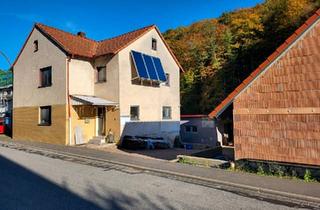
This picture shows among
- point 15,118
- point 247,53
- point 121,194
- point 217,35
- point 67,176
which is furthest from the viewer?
point 217,35

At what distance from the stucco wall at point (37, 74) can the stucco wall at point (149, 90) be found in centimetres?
418

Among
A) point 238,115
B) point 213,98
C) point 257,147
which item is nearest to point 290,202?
point 257,147

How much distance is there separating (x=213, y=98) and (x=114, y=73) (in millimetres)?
22711

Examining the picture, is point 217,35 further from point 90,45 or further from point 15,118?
point 15,118

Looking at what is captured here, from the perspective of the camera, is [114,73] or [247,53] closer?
[114,73]

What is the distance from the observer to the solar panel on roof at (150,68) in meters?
22.3

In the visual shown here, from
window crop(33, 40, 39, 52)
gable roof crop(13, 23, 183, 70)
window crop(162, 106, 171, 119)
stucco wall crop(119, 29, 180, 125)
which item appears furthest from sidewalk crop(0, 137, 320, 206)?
window crop(33, 40, 39, 52)

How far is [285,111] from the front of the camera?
1052cm

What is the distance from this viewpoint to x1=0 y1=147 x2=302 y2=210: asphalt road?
695cm

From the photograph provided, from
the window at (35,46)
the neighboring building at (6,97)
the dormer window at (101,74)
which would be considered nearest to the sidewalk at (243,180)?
A: the dormer window at (101,74)

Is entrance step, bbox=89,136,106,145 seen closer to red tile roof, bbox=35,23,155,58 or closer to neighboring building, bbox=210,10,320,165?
red tile roof, bbox=35,23,155,58

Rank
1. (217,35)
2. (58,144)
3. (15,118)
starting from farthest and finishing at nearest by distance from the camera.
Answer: (217,35)
(15,118)
(58,144)

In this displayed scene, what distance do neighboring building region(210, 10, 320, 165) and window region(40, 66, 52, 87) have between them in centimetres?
1521

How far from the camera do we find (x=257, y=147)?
439 inches
